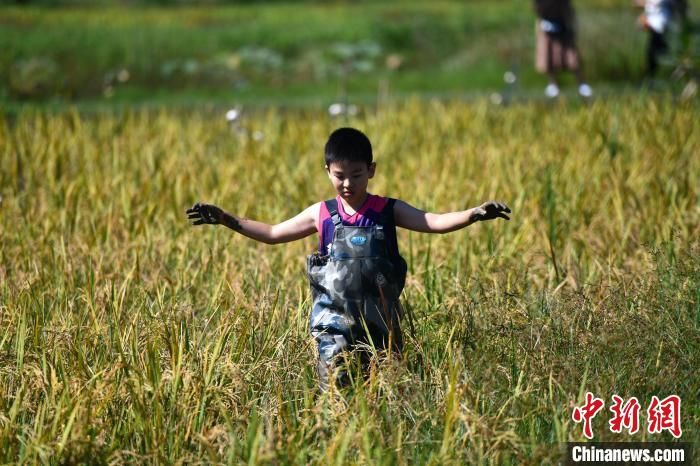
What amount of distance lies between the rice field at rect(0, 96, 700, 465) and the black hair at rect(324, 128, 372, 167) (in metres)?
0.47

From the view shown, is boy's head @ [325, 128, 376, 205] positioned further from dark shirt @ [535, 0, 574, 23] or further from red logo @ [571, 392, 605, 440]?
dark shirt @ [535, 0, 574, 23]

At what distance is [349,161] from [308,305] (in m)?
0.59

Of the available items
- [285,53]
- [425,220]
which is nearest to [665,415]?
[425,220]

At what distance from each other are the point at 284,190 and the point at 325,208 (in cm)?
220

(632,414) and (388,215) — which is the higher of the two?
(388,215)

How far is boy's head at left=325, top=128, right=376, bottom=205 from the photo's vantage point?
277 centimetres

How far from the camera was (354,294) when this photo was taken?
2.75 meters

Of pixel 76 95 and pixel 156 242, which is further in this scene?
pixel 76 95

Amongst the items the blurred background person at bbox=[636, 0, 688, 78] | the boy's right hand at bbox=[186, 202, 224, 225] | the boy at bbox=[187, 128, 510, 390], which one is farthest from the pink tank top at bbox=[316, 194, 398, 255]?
the blurred background person at bbox=[636, 0, 688, 78]

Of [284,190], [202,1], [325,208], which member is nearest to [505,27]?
[202,1]

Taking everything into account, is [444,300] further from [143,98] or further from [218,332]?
[143,98]

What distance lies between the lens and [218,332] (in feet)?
9.72

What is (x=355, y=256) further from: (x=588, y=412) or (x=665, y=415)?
(x=665, y=415)

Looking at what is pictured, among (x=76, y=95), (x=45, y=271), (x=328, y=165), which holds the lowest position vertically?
(x=45, y=271)
